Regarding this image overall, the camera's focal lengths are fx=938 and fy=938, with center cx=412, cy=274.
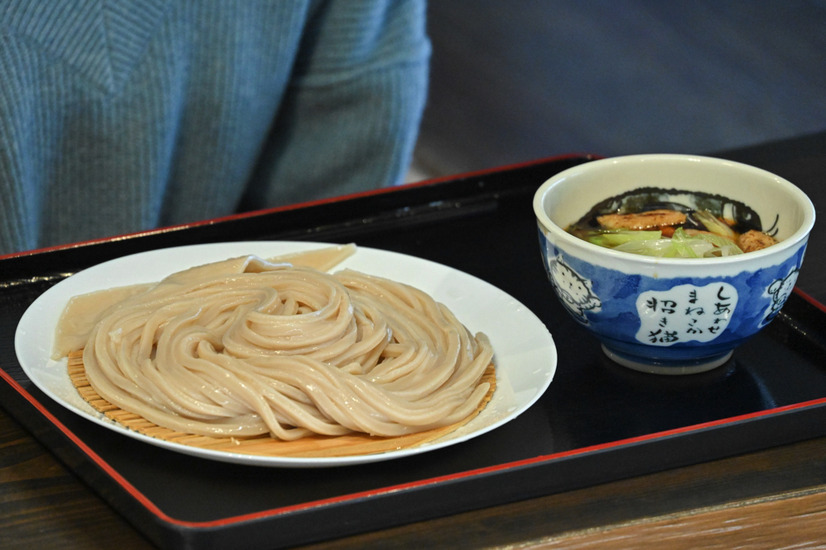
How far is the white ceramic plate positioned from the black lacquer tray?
2 cm

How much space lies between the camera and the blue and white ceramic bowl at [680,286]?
0.77 metres

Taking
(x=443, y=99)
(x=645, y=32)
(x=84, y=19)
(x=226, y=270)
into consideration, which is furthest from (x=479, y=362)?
(x=443, y=99)

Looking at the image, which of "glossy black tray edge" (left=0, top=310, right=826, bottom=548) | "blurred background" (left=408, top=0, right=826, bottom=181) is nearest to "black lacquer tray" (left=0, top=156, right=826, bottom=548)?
"glossy black tray edge" (left=0, top=310, right=826, bottom=548)

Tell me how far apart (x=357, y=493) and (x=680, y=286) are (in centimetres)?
32

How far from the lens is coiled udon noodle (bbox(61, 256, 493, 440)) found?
0.73 metres

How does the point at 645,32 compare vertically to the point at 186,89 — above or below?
below

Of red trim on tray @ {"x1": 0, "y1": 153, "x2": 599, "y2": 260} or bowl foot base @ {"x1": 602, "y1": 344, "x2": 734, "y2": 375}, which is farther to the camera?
red trim on tray @ {"x1": 0, "y1": 153, "x2": 599, "y2": 260}

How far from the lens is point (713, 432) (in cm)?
71

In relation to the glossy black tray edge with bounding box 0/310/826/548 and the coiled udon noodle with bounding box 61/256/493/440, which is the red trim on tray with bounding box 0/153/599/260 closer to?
the coiled udon noodle with bounding box 61/256/493/440

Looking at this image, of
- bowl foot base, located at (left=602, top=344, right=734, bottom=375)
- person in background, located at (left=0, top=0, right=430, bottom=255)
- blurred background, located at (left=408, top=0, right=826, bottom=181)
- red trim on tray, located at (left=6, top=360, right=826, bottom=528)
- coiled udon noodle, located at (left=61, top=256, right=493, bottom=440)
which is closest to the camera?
red trim on tray, located at (left=6, top=360, right=826, bottom=528)


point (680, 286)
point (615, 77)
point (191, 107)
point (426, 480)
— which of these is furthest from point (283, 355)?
point (615, 77)

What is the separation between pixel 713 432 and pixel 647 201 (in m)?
0.30

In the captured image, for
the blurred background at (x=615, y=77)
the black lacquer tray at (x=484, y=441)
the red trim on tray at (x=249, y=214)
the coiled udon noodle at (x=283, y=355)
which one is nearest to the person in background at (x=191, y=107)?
the red trim on tray at (x=249, y=214)

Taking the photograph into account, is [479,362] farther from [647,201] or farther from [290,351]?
[647,201]
